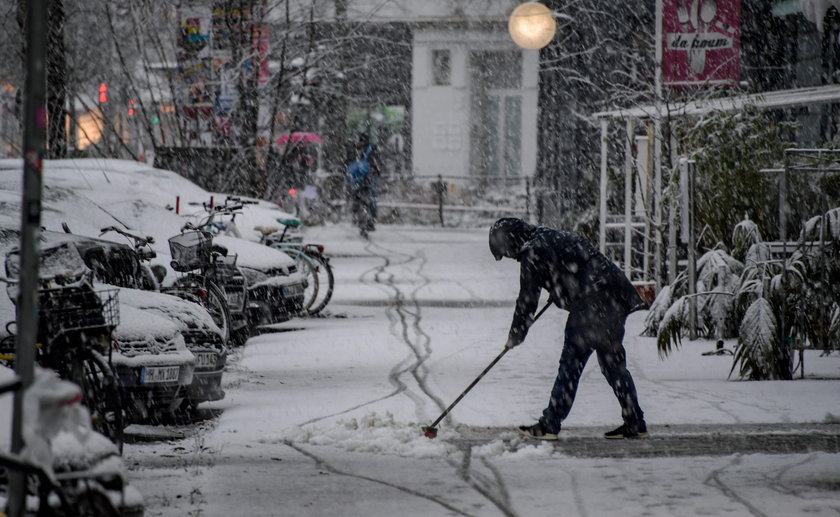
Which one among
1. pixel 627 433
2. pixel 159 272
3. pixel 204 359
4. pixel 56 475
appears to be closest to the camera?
pixel 56 475

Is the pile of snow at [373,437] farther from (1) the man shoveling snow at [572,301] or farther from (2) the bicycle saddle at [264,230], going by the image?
(2) the bicycle saddle at [264,230]

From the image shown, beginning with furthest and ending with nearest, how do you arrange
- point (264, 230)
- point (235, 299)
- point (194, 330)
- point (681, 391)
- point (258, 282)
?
point (264, 230)
point (258, 282)
point (235, 299)
point (681, 391)
point (194, 330)

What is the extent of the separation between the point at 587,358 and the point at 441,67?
35.9 m

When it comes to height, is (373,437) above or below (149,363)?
below

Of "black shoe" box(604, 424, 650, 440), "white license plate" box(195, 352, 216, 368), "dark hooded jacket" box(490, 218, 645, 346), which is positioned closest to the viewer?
"dark hooded jacket" box(490, 218, 645, 346)

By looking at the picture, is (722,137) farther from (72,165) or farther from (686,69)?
(72,165)

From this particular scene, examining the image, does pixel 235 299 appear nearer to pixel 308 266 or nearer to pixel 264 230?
pixel 308 266

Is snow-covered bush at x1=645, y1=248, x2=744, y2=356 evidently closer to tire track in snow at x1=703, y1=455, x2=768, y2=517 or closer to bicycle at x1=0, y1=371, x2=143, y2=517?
tire track in snow at x1=703, y1=455, x2=768, y2=517

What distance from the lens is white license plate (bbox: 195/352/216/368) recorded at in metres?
9.33

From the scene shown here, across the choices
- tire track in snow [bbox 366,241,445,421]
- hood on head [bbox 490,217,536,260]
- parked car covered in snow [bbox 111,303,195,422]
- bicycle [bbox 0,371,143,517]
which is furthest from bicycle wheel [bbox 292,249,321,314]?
bicycle [bbox 0,371,143,517]

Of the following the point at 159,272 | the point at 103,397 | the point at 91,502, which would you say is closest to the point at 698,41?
the point at 159,272

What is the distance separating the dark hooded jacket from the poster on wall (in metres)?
6.91

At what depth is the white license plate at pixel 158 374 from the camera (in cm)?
852

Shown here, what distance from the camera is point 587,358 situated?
8414 mm
